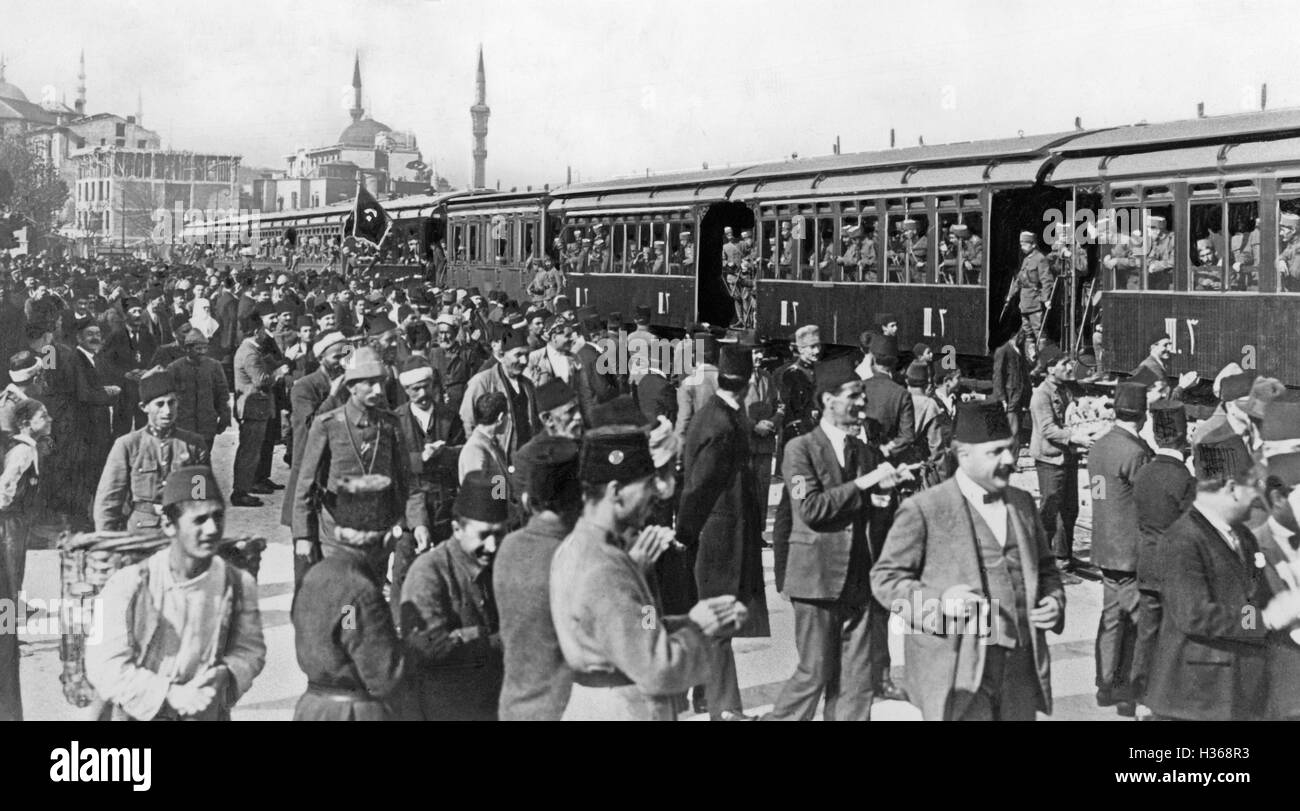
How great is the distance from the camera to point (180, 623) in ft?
17.5

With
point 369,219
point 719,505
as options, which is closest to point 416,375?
point 719,505

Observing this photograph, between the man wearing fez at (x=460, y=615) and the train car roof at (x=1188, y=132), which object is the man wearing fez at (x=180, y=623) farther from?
the train car roof at (x=1188, y=132)

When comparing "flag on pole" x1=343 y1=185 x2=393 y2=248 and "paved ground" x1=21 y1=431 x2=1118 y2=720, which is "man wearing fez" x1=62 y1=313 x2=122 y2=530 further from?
"flag on pole" x1=343 y1=185 x2=393 y2=248

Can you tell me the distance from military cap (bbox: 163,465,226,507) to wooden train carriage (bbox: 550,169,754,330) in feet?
46.5

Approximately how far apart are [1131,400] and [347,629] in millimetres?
4303

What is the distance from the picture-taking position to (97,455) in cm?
987

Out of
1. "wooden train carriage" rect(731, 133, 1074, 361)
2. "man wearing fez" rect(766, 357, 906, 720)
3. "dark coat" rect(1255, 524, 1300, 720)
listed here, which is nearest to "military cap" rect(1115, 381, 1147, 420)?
"dark coat" rect(1255, 524, 1300, 720)

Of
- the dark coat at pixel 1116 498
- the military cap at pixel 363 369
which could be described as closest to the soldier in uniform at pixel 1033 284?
the dark coat at pixel 1116 498

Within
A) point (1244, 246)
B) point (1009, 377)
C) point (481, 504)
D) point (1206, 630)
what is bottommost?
point (1206, 630)

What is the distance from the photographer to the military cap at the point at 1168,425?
7.40 m

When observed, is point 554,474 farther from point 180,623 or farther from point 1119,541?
point 1119,541
